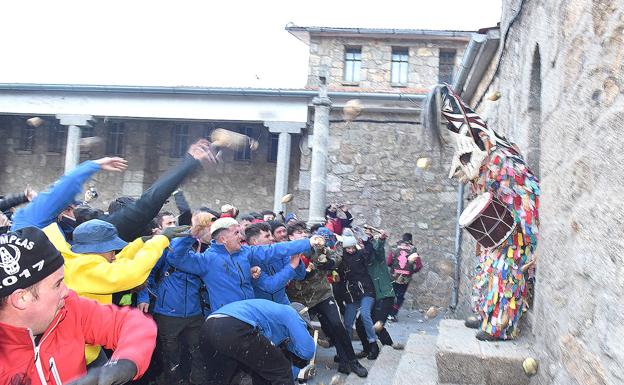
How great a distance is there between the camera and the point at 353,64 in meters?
13.8

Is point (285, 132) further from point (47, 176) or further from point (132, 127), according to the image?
point (47, 176)

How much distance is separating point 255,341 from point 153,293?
1.20 meters

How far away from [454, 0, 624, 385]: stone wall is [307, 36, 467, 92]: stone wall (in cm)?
1006

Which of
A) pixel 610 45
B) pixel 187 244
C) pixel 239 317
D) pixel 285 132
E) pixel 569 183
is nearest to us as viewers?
pixel 610 45

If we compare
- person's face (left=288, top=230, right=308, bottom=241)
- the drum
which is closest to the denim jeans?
person's face (left=288, top=230, right=308, bottom=241)

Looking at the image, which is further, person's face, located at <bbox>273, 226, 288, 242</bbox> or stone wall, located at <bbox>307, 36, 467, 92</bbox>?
stone wall, located at <bbox>307, 36, 467, 92</bbox>

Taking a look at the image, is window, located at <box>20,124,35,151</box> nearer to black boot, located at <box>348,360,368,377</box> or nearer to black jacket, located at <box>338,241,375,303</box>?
black jacket, located at <box>338,241,375,303</box>

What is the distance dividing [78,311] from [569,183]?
236 centimetres

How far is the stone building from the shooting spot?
36.0 ft

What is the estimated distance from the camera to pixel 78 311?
201 centimetres

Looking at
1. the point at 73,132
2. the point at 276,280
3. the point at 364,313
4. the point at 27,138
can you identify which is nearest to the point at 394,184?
the point at 364,313

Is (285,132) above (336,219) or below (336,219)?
above

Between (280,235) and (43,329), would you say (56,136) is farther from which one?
(43,329)

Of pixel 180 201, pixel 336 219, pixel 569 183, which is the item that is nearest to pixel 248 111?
pixel 336 219
